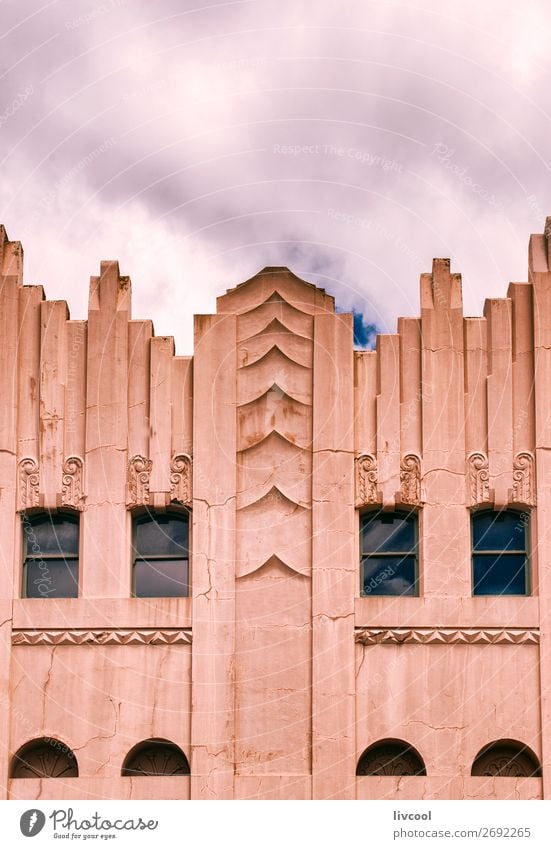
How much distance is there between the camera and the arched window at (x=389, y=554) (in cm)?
2467

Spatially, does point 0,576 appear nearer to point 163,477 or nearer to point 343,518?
point 163,477

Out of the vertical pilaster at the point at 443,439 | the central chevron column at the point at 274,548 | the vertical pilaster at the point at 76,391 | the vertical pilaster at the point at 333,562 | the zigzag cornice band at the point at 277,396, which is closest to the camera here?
the vertical pilaster at the point at 333,562

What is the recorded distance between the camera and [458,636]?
24.0 meters

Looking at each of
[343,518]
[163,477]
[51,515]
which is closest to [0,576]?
[51,515]

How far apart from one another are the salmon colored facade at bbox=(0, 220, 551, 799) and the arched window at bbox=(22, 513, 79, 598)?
25 cm

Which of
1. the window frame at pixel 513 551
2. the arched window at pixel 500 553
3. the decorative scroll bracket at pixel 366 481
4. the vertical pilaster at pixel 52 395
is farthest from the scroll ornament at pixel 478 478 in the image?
the vertical pilaster at pixel 52 395

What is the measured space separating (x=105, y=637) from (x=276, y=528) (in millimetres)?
3198

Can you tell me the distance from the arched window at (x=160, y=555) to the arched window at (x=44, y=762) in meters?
2.76

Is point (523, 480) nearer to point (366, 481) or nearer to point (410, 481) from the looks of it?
point (410, 481)

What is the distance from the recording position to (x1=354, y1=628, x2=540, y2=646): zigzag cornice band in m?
24.0

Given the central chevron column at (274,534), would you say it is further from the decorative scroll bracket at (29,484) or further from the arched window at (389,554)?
the decorative scroll bracket at (29,484)
